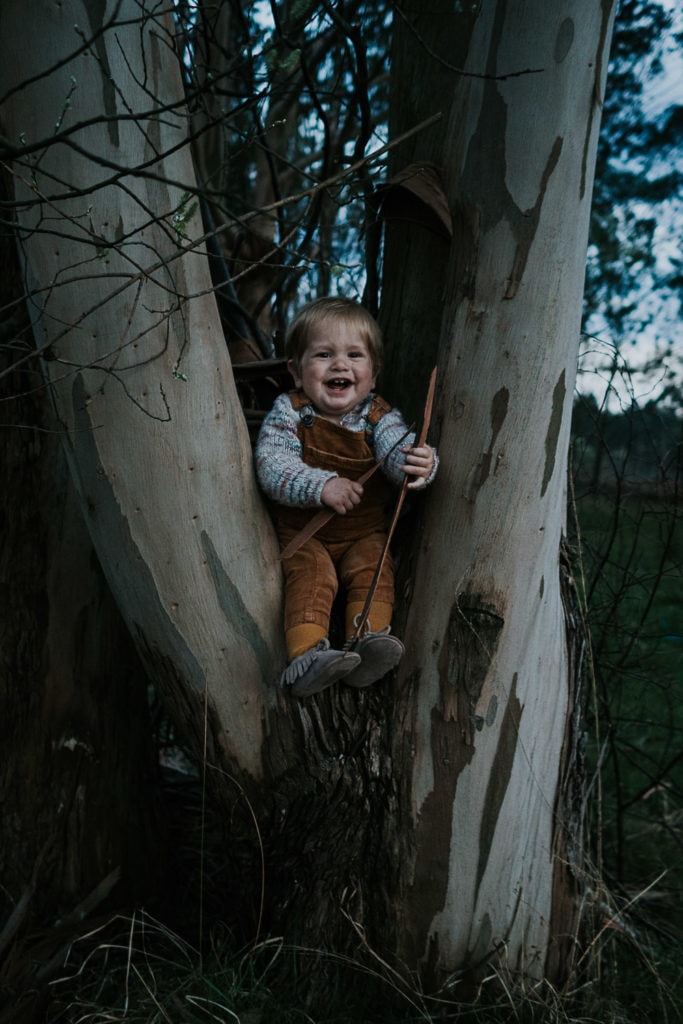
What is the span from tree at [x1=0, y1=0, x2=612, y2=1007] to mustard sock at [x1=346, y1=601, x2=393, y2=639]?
55 millimetres

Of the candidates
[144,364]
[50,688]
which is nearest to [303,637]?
[144,364]

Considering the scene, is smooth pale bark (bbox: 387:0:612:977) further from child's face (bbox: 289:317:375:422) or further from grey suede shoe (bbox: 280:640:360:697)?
child's face (bbox: 289:317:375:422)

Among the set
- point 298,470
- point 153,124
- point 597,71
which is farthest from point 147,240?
point 597,71

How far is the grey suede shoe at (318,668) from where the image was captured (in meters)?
2.09

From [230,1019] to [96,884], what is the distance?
909mm

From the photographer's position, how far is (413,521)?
2.44 metres

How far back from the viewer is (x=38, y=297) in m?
2.17

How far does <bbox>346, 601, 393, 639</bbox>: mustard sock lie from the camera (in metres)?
2.32

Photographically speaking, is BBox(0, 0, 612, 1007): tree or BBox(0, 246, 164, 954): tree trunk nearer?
BBox(0, 0, 612, 1007): tree

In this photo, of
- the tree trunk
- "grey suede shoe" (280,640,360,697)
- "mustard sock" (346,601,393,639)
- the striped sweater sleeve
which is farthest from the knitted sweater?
the tree trunk

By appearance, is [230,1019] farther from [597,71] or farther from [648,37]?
[648,37]

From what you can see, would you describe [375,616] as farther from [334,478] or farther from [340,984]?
[340,984]

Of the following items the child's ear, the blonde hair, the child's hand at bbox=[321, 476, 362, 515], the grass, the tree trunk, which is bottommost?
the grass

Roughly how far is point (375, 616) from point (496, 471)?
0.53 metres
